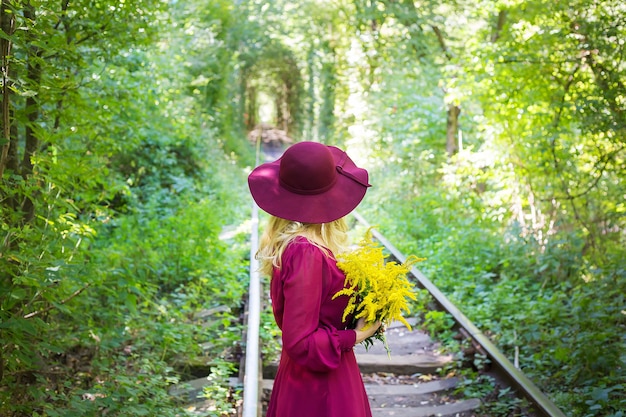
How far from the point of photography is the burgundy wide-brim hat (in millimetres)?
2604

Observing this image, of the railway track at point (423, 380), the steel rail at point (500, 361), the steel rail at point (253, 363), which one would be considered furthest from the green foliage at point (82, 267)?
the steel rail at point (500, 361)

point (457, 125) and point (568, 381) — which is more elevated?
point (457, 125)

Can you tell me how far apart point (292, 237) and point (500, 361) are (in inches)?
140

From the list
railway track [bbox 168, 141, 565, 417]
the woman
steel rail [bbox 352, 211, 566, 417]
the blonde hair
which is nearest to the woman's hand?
the woman

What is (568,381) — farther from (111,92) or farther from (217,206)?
(217,206)

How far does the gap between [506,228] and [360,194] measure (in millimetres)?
8006

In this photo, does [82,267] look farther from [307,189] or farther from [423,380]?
[423,380]

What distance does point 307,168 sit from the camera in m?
2.59

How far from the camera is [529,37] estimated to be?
8.39m

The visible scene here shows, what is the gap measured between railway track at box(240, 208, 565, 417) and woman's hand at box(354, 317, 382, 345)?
1.63 meters

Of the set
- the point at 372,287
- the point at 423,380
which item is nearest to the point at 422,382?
the point at 423,380

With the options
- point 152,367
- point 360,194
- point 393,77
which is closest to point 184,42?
point 393,77

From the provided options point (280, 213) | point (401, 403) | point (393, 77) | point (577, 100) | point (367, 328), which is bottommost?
point (401, 403)

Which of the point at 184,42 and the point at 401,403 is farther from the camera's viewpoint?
the point at 184,42
